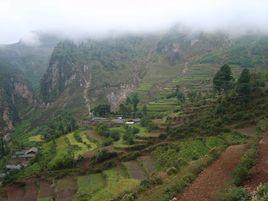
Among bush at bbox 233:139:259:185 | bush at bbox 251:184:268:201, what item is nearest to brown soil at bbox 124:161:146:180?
bush at bbox 233:139:259:185

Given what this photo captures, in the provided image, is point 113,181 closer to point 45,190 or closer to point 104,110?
point 45,190

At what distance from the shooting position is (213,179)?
25984 mm

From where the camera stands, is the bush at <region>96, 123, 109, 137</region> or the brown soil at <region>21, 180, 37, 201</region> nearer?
the brown soil at <region>21, 180, 37, 201</region>

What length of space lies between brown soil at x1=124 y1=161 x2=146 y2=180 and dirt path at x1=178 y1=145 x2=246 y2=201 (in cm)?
2084

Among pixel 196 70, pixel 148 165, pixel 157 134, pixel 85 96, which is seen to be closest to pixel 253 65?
pixel 196 70

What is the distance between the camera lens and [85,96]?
196m

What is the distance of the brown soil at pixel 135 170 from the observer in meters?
52.1

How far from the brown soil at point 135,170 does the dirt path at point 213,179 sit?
2084 cm

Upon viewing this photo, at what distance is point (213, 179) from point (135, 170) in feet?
99.5

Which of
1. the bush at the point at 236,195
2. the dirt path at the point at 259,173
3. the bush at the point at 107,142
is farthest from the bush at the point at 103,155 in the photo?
the bush at the point at 236,195

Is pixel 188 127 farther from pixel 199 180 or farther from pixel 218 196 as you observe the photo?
pixel 218 196

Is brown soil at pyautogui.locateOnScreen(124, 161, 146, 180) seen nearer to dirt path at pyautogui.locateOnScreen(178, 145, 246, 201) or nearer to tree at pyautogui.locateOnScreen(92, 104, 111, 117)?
dirt path at pyautogui.locateOnScreen(178, 145, 246, 201)

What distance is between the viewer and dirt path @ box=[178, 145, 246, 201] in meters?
23.5

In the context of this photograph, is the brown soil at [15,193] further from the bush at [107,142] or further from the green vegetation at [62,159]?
the bush at [107,142]
